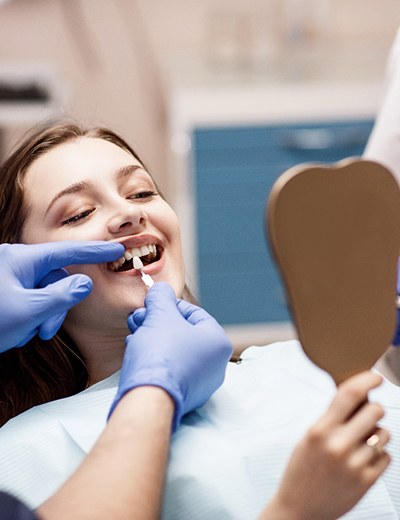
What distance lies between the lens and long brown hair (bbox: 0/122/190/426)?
136 cm

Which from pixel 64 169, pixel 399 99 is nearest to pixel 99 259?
pixel 64 169

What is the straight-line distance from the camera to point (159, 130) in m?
3.73

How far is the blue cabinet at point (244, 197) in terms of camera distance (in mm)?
3158

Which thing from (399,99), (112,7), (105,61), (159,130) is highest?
(399,99)

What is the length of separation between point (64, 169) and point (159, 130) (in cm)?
249

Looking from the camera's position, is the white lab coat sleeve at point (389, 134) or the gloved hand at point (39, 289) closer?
the gloved hand at point (39, 289)

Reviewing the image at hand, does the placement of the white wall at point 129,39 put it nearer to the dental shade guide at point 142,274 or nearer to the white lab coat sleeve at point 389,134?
the white lab coat sleeve at point 389,134

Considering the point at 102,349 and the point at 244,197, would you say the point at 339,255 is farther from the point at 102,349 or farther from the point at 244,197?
the point at 244,197

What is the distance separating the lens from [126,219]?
4.02 ft

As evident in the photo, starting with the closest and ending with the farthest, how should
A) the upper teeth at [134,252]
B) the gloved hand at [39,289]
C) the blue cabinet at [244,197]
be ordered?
the gloved hand at [39,289], the upper teeth at [134,252], the blue cabinet at [244,197]

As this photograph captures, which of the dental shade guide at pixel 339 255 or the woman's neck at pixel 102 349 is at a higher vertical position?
the dental shade guide at pixel 339 255

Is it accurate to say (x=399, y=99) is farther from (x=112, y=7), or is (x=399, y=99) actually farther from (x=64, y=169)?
(x=112, y=7)

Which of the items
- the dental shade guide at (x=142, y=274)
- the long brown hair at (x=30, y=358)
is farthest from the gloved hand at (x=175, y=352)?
the long brown hair at (x=30, y=358)

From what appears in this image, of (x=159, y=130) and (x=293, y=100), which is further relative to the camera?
(x=159, y=130)
